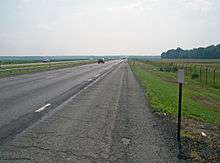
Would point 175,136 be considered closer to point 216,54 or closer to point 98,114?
point 98,114

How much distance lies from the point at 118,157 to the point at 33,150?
1.68m

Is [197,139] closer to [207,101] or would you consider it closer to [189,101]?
[189,101]

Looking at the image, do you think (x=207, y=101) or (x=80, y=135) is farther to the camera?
(x=207, y=101)

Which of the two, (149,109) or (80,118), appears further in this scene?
(149,109)

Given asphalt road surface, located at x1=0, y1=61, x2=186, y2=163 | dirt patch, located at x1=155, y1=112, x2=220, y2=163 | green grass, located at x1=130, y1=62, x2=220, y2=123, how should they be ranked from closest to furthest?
1. asphalt road surface, located at x1=0, y1=61, x2=186, y2=163
2. dirt patch, located at x1=155, y1=112, x2=220, y2=163
3. green grass, located at x1=130, y1=62, x2=220, y2=123

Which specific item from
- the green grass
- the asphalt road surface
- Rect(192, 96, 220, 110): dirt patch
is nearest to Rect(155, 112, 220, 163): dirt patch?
the asphalt road surface

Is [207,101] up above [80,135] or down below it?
below

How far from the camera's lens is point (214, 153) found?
812cm

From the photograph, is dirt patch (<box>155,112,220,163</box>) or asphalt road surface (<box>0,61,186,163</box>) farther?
dirt patch (<box>155,112,220,163</box>)

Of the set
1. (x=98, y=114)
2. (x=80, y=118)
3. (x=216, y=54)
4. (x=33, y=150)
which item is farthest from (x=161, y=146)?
(x=216, y=54)

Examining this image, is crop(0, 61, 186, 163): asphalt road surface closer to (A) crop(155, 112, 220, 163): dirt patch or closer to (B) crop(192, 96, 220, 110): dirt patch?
(A) crop(155, 112, 220, 163): dirt patch

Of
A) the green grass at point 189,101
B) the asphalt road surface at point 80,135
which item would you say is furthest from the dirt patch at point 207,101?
the asphalt road surface at point 80,135

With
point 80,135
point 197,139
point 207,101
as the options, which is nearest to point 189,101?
point 207,101

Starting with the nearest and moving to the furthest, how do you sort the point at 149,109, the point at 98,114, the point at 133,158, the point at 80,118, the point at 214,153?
the point at 133,158 → the point at 214,153 → the point at 80,118 → the point at 98,114 → the point at 149,109
